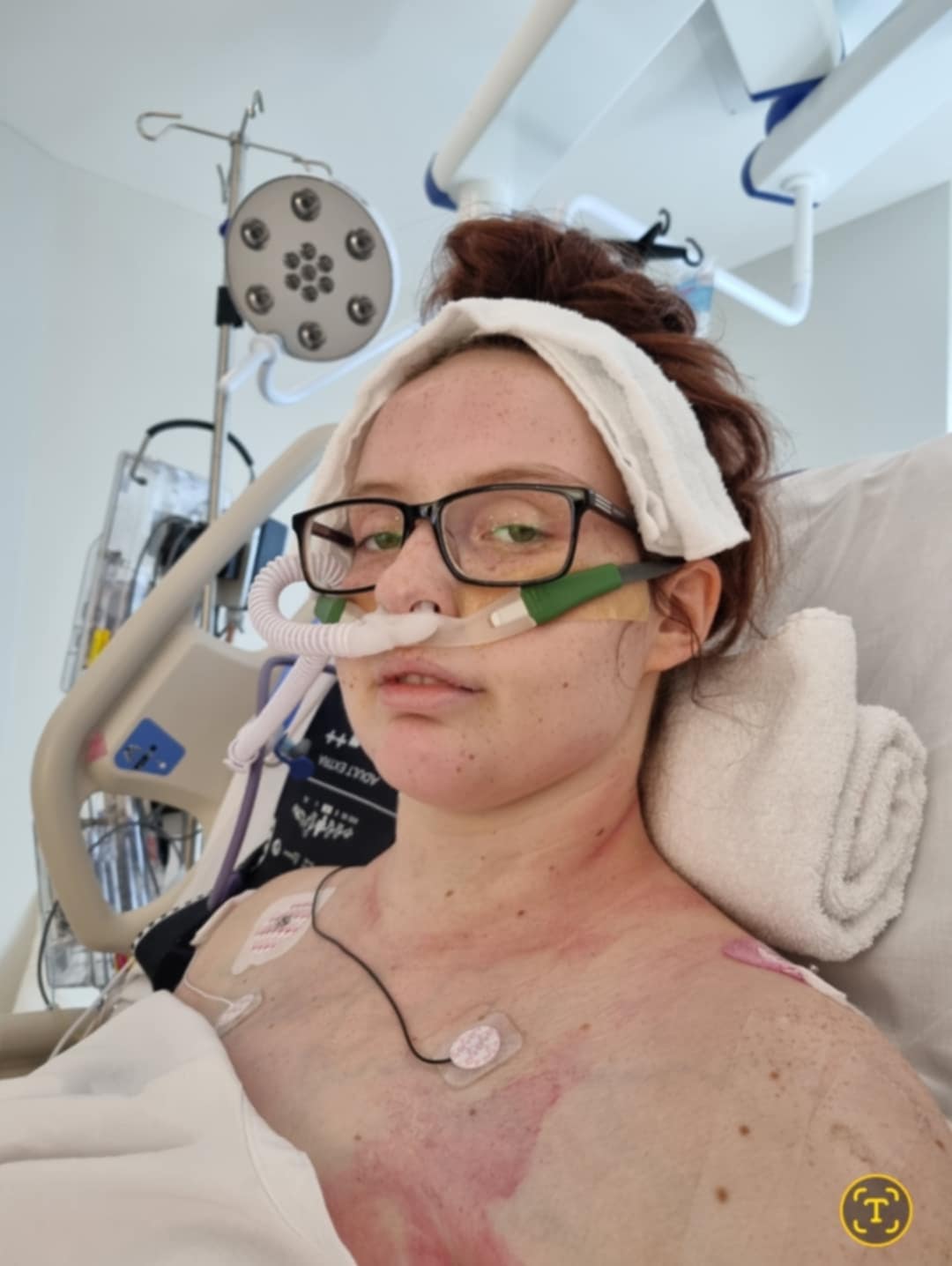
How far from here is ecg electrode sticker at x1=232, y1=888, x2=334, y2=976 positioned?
99 cm

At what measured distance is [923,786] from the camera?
884 millimetres

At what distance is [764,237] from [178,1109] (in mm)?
3411

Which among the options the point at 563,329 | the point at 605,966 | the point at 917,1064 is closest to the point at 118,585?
the point at 563,329

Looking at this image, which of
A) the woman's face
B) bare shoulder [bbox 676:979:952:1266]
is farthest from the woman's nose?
bare shoulder [bbox 676:979:952:1266]

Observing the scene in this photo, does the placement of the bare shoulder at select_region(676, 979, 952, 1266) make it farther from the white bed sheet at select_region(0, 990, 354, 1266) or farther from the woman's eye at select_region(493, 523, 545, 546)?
the woman's eye at select_region(493, 523, 545, 546)

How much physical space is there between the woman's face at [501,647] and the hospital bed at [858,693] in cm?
30

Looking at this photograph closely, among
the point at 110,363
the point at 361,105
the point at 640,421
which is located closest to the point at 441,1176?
the point at 640,421

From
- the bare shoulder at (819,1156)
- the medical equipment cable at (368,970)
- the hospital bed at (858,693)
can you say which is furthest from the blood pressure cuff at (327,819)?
the bare shoulder at (819,1156)

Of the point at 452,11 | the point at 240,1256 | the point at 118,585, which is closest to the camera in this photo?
the point at 240,1256

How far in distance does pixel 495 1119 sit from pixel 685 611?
1.63 ft

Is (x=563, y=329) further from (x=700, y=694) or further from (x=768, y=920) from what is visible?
(x=768, y=920)

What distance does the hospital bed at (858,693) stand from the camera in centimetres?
83

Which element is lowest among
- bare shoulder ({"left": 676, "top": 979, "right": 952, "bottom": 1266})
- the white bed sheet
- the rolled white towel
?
the white bed sheet

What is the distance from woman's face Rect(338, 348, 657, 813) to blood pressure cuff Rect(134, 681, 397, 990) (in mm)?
449
